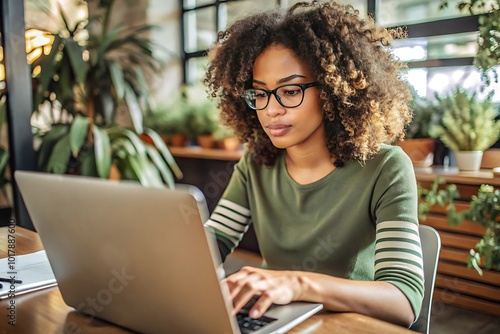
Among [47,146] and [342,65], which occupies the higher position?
[342,65]

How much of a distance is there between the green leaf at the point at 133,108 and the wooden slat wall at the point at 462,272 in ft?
5.92

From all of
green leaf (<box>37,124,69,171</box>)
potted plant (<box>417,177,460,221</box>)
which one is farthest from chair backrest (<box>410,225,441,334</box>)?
green leaf (<box>37,124,69,171</box>)

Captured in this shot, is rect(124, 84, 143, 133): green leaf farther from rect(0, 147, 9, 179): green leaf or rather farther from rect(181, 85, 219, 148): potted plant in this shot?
rect(0, 147, 9, 179): green leaf

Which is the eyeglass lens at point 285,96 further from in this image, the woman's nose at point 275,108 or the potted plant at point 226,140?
the potted plant at point 226,140

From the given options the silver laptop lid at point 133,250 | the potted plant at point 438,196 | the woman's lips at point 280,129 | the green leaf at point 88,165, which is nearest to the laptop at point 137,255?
the silver laptop lid at point 133,250

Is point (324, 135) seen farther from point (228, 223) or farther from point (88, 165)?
point (88, 165)

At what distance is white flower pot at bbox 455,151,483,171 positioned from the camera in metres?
2.55

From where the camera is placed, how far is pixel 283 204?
144cm

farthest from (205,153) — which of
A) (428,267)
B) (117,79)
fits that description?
(428,267)

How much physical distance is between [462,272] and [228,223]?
152 centimetres

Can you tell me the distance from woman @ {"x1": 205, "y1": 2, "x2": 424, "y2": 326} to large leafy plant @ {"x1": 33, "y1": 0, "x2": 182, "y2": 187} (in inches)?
69.8

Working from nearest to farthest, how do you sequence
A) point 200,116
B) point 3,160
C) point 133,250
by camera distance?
point 133,250, point 3,160, point 200,116

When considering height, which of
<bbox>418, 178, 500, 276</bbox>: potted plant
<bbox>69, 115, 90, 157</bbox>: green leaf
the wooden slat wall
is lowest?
the wooden slat wall
